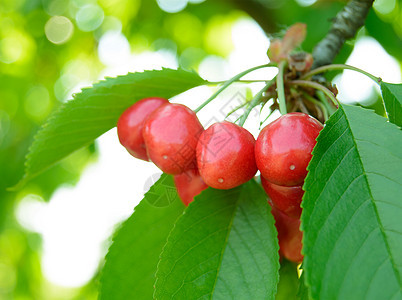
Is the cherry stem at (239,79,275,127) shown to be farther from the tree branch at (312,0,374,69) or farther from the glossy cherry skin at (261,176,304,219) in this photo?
the tree branch at (312,0,374,69)

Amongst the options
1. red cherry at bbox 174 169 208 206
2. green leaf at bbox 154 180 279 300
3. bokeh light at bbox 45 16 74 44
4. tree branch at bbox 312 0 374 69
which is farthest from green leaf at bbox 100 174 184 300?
bokeh light at bbox 45 16 74 44

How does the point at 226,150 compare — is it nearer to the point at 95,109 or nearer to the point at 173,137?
the point at 173,137

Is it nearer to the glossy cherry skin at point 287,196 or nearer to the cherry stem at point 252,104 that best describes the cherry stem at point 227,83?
the cherry stem at point 252,104

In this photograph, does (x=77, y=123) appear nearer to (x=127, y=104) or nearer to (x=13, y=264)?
(x=127, y=104)

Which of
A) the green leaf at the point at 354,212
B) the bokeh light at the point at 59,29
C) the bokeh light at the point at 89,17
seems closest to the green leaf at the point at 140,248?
the green leaf at the point at 354,212

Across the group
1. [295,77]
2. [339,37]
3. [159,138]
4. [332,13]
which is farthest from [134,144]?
[332,13]
